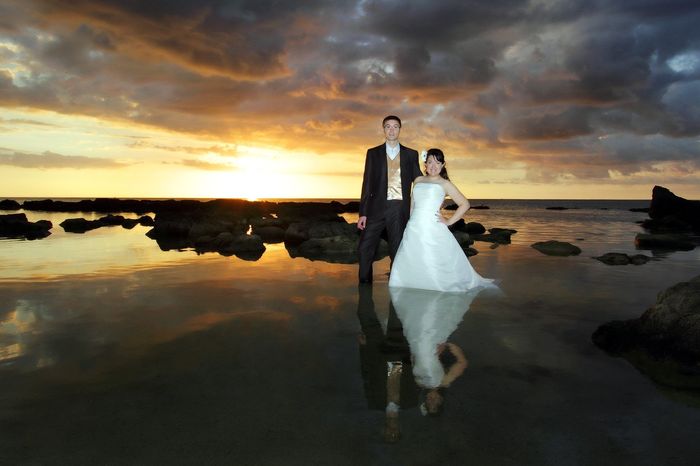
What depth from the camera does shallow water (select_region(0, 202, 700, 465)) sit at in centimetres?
272

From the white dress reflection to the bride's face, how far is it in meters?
2.13

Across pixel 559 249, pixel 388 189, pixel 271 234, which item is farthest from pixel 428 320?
pixel 271 234

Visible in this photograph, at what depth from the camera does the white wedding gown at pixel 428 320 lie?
13.2 ft

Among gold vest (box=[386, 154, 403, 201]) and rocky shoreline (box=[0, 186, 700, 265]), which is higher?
gold vest (box=[386, 154, 403, 201])

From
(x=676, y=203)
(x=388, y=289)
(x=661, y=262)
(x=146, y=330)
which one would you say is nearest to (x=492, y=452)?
(x=146, y=330)

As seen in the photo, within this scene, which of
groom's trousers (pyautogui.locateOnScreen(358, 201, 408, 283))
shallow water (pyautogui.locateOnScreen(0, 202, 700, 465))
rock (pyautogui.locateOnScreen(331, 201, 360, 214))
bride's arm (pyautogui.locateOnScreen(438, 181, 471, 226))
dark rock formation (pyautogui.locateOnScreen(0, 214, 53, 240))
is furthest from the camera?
rock (pyautogui.locateOnScreen(331, 201, 360, 214))

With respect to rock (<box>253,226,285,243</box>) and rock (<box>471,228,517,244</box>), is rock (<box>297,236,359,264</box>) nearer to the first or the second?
rock (<box>253,226,285,243</box>)

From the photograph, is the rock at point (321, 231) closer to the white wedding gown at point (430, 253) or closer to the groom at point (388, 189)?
the groom at point (388, 189)

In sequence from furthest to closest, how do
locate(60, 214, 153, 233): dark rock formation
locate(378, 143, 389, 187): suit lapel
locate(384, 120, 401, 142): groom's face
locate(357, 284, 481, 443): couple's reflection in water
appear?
locate(60, 214, 153, 233): dark rock formation < locate(378, 143, 389, 187): suit lapel < locate(384, 120, 401, 142): groom's face < locate(357, 284, 481, 443): couple's reflection in water

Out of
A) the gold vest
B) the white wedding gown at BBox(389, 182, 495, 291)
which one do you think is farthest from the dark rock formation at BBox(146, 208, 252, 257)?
the white wedding gown at BBox(389, 182, 495, 291)

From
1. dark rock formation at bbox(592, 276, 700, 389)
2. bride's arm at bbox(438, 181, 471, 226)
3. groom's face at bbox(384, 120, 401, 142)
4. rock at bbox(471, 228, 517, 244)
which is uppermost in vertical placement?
groom's face at bbox(384, 120, 401, 142)

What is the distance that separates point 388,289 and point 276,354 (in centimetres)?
377

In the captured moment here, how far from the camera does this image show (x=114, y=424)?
9.95 feet

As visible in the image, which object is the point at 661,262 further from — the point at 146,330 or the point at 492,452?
the point at 146,330
